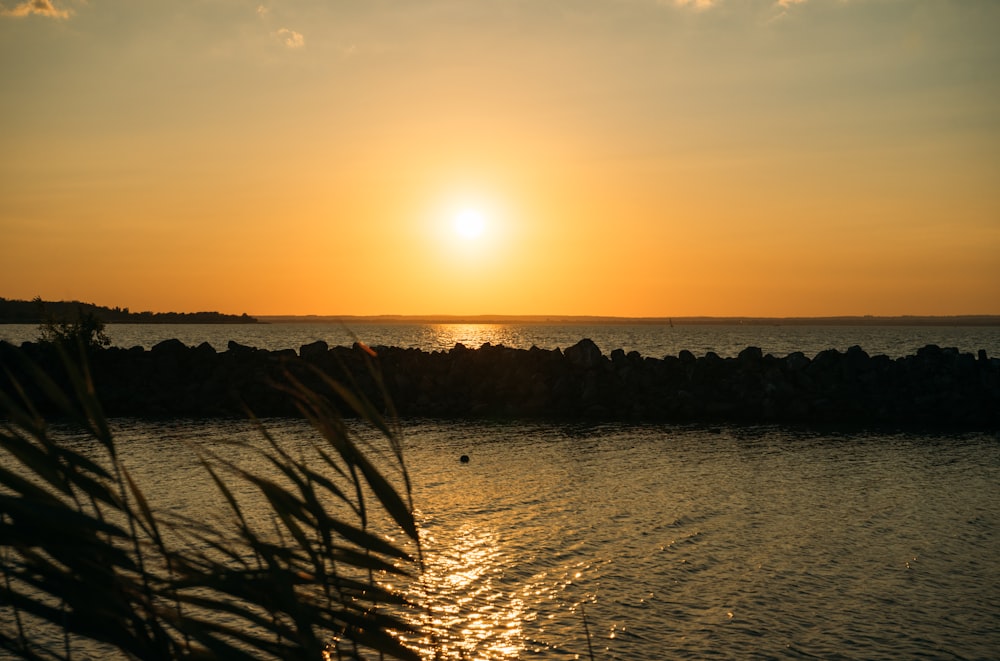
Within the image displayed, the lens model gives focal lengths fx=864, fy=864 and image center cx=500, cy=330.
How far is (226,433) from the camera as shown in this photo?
2880cm

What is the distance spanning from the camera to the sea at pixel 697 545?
36.2 ft

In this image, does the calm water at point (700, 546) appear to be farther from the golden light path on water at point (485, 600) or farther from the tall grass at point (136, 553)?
the tall grass at point (136, 553)

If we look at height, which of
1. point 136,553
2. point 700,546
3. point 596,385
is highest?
point 136,553

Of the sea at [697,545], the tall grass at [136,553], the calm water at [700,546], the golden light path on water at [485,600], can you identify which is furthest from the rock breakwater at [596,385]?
the tall grass at [136,553]

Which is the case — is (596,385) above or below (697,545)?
above

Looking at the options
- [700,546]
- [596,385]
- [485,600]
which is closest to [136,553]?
[485,600]

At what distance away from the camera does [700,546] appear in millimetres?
15102

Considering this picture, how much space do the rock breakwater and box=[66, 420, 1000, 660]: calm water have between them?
929cm

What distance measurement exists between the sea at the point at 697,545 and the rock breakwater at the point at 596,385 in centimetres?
875

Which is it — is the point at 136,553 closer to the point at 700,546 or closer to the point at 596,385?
the point at 700,546

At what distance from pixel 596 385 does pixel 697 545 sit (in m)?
23.6

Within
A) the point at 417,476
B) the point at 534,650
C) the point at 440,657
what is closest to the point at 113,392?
the point at 417,476

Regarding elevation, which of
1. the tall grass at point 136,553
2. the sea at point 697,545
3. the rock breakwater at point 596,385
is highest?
the tall grass at point 136,553

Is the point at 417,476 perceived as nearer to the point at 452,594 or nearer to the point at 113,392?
the point at 452,594
